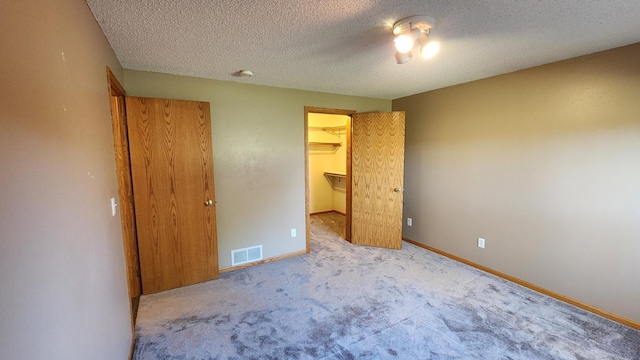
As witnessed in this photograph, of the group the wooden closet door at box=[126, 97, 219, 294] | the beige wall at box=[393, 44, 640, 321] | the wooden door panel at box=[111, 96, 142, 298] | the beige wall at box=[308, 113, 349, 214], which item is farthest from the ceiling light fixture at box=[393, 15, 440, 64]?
the beige wall at box=[308, 113, 349, 214]

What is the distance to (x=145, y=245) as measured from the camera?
2633 millimetres

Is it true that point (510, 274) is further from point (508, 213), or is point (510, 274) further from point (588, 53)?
point (588, 53)

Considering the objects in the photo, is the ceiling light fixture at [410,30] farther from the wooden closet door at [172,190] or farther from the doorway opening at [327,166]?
the doorway opening at [327,166]

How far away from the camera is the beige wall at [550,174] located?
7.02ft

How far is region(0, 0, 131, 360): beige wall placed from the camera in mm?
664

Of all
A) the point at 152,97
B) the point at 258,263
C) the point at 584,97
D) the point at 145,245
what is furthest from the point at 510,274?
the point at 152,97

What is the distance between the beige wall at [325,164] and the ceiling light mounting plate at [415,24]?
3.81m

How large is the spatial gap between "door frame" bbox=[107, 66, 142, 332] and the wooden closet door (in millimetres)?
55

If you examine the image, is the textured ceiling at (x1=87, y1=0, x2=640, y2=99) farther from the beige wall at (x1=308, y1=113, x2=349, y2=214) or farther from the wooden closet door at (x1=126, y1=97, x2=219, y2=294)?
the beige wall at (x1=308, y1=113, x2=349, y2=214)

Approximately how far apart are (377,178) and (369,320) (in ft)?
6.69

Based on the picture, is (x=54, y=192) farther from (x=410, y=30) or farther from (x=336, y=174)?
(x=336, y=174)

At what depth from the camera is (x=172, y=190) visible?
8.80ft

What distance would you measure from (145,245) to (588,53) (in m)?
4.44

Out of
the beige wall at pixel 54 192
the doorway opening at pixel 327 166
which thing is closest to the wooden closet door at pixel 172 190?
the beige wall at pixel 54 192
